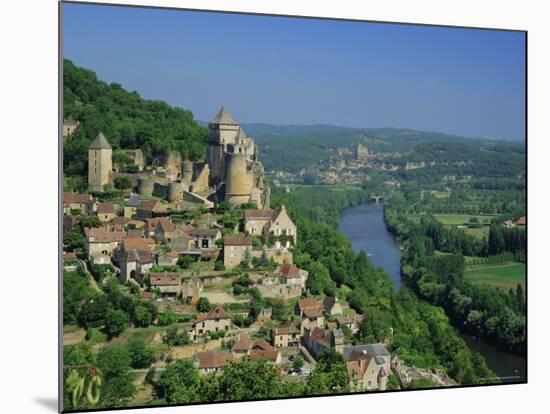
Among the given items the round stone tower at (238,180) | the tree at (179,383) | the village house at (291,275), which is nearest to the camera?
the tree at (179,383)

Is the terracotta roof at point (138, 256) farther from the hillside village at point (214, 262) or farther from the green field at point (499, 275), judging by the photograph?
the green field at point (499, 275)

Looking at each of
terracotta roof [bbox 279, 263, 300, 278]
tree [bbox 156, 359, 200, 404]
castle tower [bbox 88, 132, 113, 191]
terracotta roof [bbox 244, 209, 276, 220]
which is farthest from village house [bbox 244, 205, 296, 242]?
tree [bbox 156, 359, 200, 404]

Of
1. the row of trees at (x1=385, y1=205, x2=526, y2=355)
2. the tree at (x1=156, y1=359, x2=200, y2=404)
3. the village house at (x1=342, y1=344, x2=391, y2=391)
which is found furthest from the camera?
the row of trees at (x1=385, y1=205, x2=526, y2=355)

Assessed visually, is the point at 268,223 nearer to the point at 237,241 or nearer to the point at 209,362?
the point at 237,241

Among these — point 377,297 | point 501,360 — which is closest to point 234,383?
point 377,297

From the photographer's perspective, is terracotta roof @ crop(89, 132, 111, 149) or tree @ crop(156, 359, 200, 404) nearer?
tree @ crop(156, 359, 200, 404)

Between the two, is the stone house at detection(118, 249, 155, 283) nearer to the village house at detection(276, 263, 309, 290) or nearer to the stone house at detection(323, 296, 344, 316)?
the village house at detection(276, 263, 309, 290)

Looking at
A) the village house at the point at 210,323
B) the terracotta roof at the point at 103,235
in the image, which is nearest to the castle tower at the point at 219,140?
the terracotta roof at the point at 103,235

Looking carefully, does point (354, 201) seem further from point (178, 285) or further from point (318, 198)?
point (178, 285)
